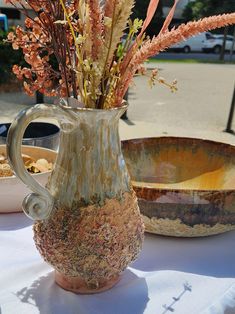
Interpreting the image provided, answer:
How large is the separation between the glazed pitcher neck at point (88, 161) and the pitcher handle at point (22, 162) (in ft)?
0.07

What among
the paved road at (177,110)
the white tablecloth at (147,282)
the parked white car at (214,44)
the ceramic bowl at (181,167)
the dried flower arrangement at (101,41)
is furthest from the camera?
the parked white car at (214,44)

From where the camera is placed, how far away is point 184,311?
0.74 meters

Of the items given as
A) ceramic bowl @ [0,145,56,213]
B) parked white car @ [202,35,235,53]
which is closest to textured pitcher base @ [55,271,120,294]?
ceramic bowl @ [0,145,56,213]

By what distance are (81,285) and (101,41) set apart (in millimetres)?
407

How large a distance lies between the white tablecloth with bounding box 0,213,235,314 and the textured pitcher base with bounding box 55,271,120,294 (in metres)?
0.01

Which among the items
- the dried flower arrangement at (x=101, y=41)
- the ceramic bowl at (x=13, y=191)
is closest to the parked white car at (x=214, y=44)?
the ceramic bowl at (x=13, y=191)

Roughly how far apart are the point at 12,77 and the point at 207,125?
11.4ft

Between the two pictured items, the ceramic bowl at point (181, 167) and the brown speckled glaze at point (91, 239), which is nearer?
the brown speckled glaze at point (91, 239)

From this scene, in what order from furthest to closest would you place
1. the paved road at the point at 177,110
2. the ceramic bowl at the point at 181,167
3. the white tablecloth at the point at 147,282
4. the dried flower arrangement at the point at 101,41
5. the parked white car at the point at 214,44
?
the parked white car at the point at 214,44 < the paved road at the point at 177,110 < the ceramic bowl at the point at 181,167 < the white tablecloth at the point at 147,282 < the dried flower arrangement at the point at 101,41

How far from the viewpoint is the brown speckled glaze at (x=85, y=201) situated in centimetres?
69

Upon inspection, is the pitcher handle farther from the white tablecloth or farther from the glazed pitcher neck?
the white tablecloth

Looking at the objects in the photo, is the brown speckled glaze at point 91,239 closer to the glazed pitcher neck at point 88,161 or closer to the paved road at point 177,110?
the glazed pitcher neck at point 88,161

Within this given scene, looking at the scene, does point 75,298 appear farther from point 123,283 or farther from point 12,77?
point 12,77

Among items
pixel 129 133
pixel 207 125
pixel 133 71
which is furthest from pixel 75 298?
pixel 207 125
